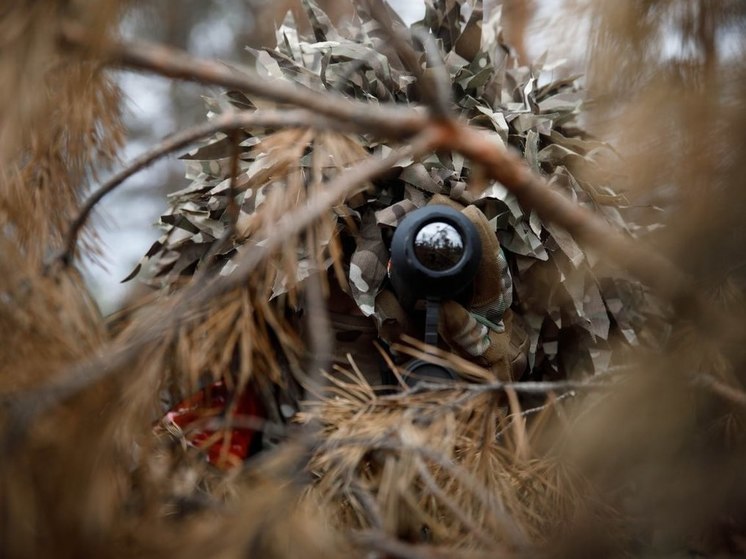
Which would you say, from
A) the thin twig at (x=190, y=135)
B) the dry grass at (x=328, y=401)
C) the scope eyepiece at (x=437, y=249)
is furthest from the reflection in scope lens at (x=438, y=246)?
the thin twig at (x=190, y=135)

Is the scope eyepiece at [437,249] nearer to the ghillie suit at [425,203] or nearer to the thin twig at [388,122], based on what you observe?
the ghillie suit at [425,203]

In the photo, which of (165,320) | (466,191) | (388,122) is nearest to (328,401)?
(165,320)

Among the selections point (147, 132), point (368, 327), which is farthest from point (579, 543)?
point (147, 132)

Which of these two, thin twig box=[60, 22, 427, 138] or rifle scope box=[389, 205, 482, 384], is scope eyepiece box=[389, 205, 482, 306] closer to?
rifle scope box=[389, 205, 482, 384]

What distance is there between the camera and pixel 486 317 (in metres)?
0.95

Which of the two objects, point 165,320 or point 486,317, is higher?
point 165,320

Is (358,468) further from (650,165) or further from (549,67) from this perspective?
(549,67)

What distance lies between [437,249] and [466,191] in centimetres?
17

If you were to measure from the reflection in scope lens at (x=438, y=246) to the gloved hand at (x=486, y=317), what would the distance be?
0.06m

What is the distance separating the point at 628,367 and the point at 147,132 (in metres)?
2.83

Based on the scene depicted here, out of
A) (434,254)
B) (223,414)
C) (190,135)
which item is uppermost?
(190,135)

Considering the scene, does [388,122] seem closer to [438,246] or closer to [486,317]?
[438,246]

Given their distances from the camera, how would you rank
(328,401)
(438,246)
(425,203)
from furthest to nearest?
(425,203) < (438,246) < (328,401)

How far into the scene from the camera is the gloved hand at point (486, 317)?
909mm
